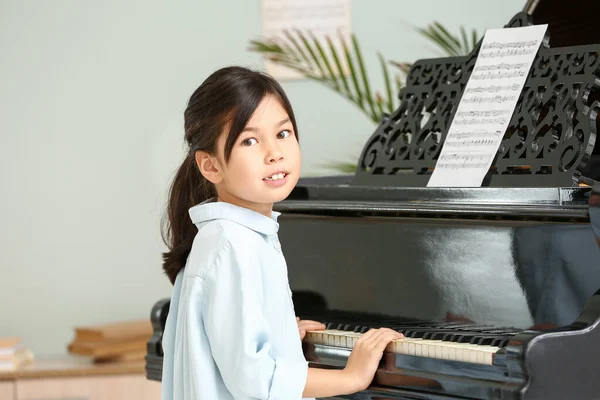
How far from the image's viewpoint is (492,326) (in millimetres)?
2014

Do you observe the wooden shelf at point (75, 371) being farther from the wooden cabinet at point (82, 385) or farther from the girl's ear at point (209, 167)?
the girl's ear at point (209, 167)

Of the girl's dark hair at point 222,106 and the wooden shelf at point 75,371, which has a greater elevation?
the girl's dark hair at point 222,106

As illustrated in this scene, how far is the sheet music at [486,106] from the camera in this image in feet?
7.56

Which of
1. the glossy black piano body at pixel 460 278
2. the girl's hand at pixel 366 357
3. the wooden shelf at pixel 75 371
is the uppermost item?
the glossy black piano body at pixel 460 278

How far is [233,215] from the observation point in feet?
5.82

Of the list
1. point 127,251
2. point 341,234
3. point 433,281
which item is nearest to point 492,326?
point 433,281

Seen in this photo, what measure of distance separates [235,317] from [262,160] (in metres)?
0.30

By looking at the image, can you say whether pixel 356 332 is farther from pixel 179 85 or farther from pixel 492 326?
pixel 179 85

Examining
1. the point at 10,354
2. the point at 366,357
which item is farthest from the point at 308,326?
the point at 10,354

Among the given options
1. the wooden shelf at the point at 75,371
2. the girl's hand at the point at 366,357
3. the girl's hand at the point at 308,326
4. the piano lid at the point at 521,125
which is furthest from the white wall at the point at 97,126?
the girl's hand at the point at 366,357

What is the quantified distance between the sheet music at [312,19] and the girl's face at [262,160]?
8.69ft

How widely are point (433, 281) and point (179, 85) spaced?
2597 mm

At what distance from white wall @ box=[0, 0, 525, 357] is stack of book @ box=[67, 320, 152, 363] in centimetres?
29

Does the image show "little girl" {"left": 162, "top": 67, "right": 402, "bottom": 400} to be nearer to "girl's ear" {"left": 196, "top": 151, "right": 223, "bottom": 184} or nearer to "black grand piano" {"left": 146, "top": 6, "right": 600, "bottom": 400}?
"girl's ear" {"left": 196, "top": 151, "right": 223, "bottom": 184}
